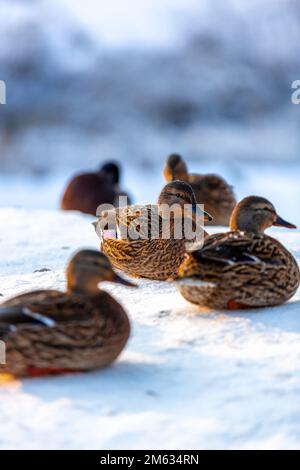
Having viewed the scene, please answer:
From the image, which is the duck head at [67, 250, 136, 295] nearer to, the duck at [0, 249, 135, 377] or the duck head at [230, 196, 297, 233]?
the duck at [0, 249, 135, 377]

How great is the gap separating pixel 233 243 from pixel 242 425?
1.60m

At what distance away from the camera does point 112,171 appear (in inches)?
522

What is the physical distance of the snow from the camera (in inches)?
126

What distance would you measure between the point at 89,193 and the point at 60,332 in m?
8.37

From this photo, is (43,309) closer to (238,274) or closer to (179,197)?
(238,274)

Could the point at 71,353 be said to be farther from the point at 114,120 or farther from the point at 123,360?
the point at 114,120

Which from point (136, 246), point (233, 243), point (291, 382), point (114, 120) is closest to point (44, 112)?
point (114, 120)

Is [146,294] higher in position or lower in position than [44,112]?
lower

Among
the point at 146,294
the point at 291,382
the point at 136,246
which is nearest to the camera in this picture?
the point at 291,382

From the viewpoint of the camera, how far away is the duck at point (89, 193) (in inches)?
463

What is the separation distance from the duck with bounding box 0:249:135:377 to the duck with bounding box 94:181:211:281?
1951 millimetres

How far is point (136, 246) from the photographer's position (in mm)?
5910

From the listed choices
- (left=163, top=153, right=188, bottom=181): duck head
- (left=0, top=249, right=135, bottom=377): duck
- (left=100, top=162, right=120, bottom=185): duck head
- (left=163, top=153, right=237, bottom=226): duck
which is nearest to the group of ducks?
(left=0, top=249, right=135, bottom=377): duck
